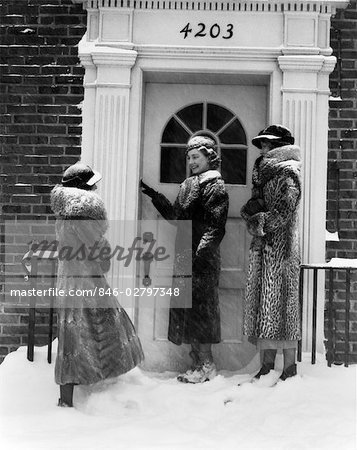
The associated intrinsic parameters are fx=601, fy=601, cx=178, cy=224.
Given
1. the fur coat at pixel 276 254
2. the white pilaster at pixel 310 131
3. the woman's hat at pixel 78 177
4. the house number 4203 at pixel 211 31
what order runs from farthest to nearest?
the house number 4203 at pixel 211 31, the white pilaster at pixel 310 131, the fur coat at pixel 276 254, the woman's hat at pixel 78 177

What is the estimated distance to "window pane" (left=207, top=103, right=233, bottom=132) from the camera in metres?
5.08

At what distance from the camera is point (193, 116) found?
5.10 meters

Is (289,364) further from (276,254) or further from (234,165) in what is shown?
(234,165)

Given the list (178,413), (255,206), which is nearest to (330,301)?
(255,206)

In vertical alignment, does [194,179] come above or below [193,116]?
below

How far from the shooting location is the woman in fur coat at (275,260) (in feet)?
13.8

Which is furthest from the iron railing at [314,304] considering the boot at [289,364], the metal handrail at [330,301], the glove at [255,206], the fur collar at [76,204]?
the fur collar at [76,204]

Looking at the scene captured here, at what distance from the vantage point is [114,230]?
479 centimetres

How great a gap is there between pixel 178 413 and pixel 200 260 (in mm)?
1114

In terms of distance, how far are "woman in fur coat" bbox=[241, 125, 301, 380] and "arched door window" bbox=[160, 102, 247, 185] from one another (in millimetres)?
668

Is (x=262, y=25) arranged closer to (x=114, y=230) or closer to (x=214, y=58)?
(x=214, y=58)

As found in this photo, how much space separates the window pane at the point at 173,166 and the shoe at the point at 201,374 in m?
1.56

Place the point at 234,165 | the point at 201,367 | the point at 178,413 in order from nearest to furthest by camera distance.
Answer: the point at 178,413 → the point at 201,367 → the point at 234,165

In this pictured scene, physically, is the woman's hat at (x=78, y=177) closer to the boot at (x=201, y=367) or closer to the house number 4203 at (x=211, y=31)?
the boot at (x=201, y=367)
